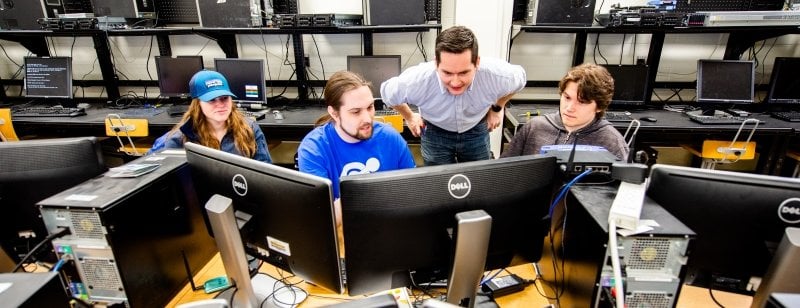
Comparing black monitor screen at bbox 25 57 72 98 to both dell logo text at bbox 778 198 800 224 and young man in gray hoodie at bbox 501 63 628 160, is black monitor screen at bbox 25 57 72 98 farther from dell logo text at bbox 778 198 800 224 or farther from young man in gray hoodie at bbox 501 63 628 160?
dell logo text at bbox 778 198 800 224

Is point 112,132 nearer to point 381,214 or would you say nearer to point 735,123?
point 381,214

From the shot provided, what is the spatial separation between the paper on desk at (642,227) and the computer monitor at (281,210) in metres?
0.59

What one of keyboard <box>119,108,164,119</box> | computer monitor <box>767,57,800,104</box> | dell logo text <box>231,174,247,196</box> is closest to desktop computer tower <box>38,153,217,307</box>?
dell logo text <box>231,174,247,196</box>

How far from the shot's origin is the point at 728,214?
85 cm

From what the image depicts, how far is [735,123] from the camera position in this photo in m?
2.60

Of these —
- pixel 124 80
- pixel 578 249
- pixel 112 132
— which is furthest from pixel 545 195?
pixel 124 80

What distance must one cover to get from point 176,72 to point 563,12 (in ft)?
10.0

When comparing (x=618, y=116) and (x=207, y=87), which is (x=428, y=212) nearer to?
(x=207, y=87)

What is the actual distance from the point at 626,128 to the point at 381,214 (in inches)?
97.3

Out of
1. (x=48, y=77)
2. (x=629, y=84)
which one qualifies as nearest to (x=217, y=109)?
(x=48, y=77)

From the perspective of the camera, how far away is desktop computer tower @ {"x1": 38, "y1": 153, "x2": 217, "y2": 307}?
0.89m

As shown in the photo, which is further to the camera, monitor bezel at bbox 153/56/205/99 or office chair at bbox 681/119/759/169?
monitor bezel at bbox 153/56/205/99

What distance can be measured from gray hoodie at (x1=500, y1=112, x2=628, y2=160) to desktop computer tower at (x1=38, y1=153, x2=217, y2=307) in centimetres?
143

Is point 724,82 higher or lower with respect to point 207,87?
lower
